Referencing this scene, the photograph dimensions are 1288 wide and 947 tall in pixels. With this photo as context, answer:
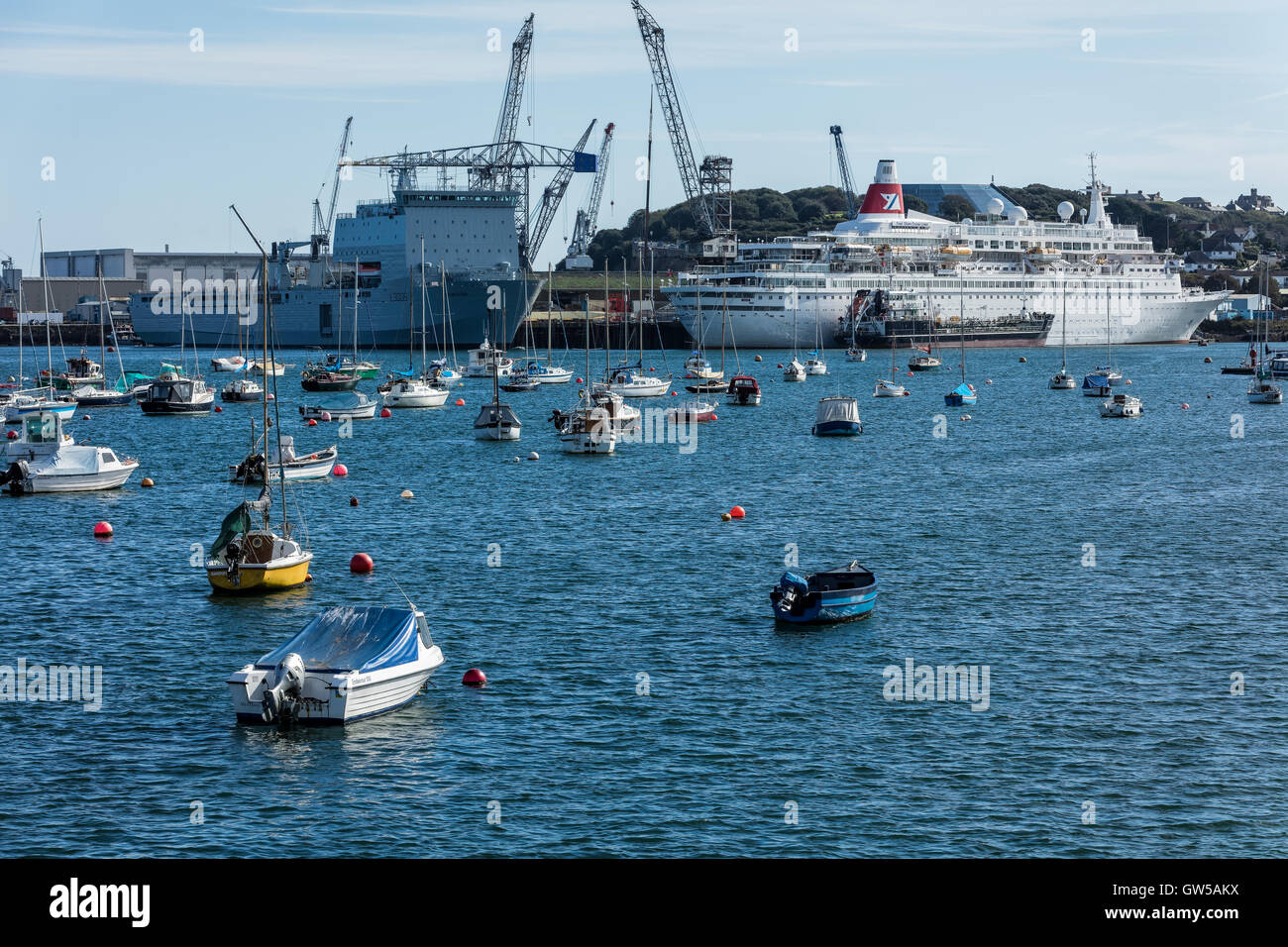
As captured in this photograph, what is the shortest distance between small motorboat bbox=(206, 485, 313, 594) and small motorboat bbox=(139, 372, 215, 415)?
65.9 m

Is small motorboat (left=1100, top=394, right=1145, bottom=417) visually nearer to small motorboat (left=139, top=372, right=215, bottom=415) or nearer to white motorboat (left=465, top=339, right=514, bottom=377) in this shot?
white motorboat (left=465, top=339, right=514, bottom=377)

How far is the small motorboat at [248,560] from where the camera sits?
3594cm

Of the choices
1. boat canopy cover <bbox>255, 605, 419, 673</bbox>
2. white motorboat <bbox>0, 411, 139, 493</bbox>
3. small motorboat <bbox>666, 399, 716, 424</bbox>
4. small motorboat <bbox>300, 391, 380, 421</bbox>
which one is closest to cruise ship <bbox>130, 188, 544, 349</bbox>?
small motorboat <bbox>300, 391, 380, 421</bbox>

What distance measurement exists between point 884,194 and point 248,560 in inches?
6745

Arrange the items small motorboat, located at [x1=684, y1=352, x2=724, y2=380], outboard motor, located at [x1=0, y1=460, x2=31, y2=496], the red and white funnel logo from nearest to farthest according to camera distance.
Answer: outboard motor, located at [x1=0, y1=460, x2=31, y2=496] → small motorboat, located at [x1=684, y1=352, x2=724, y2=380] → the red and white funnel logo

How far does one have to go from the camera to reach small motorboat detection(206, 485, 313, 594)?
3594 centimetres

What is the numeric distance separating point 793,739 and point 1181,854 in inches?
274

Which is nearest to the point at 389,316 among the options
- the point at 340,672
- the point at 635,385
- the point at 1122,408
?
the point at 635,385

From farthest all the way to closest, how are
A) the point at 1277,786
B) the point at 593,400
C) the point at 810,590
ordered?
the point at 593,400 < the point at 810,590 < the point at 1277,786

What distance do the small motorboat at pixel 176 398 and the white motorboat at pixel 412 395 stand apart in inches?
497

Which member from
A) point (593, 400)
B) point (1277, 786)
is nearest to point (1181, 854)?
point (1277, 786)

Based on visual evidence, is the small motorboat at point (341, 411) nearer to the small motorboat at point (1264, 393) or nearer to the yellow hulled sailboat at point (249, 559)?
the yellow hulled sailboat at point (249, 559)

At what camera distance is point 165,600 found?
3644cm
